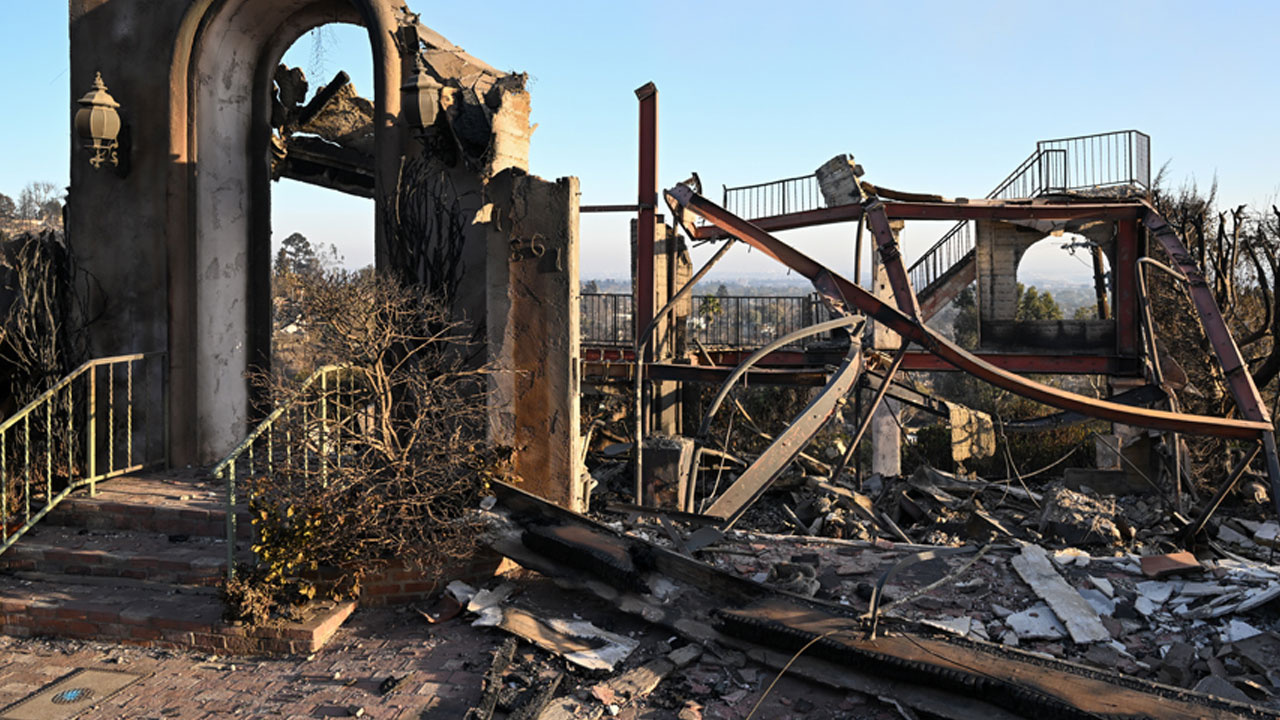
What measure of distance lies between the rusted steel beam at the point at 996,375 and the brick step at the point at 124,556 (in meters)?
4.80

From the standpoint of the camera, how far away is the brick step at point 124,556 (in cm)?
583

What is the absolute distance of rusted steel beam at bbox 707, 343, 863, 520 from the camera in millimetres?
5203

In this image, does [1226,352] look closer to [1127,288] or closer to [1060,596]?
[1060,596]

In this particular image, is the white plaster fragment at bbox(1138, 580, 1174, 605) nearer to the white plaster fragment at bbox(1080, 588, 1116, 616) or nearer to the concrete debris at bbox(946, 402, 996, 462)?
the white plaster fragment at bbox(1080, 588, 1116, 616)

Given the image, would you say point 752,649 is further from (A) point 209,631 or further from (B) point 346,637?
(A) point 209,631

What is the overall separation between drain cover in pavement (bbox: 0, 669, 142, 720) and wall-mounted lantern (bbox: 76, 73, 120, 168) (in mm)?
4750

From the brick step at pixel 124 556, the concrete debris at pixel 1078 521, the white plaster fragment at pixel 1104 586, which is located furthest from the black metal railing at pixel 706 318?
the brick step at pixel 124 556

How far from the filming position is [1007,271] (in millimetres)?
21375

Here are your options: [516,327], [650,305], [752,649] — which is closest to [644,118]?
[650,305]

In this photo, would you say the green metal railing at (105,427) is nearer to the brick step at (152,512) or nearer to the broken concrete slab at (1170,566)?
the brick step at (152,512)

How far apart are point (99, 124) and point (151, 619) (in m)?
4.62

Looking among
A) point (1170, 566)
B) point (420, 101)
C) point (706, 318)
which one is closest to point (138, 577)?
point (420, 101)

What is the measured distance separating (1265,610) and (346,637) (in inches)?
226

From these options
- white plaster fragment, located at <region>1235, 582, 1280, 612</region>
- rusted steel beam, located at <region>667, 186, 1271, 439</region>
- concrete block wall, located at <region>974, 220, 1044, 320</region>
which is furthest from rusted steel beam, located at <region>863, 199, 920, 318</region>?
concrete block wall, located at <region>974, 220, 1044, 320</region>
